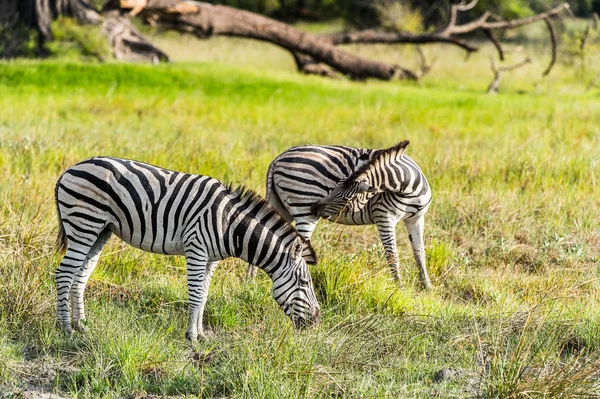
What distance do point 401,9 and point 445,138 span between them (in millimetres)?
22474

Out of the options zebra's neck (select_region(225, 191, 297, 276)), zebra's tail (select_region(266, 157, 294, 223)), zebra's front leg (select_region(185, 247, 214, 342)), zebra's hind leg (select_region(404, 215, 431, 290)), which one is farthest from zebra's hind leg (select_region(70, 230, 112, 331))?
zebra's hind leg (select_region(404, 215, 431, 290))

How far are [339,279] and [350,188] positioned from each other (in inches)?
29.9

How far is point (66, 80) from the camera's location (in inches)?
661

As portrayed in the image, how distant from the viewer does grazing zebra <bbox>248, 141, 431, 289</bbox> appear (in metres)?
6.36

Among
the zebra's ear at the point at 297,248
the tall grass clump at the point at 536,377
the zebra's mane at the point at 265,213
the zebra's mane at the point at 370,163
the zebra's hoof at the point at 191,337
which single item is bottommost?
the zebra's hoof at the point at 191,337

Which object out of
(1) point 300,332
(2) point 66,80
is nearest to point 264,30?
(2) point 66,80

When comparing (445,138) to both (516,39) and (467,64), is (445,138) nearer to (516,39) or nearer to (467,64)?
(467,64)

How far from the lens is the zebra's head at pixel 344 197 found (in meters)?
6.25

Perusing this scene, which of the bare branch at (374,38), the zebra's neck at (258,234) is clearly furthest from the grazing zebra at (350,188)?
the bare branch at (374,38)

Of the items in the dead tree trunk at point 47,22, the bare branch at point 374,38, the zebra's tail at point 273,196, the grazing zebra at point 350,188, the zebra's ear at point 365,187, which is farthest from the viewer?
the bare branch at point 374,38

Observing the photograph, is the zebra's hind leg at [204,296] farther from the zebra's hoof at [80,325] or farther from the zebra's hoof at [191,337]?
the zebra's hoof at [80,325]

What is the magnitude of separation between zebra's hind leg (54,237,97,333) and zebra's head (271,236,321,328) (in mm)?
1333

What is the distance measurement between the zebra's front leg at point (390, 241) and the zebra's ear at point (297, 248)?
1619 millimetres

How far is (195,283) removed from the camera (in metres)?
5.15
